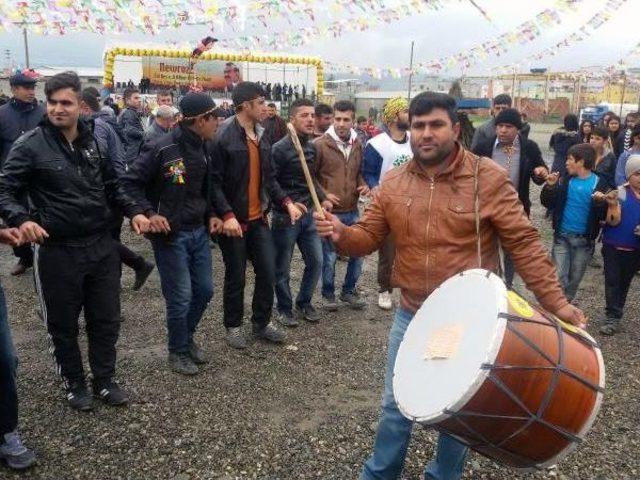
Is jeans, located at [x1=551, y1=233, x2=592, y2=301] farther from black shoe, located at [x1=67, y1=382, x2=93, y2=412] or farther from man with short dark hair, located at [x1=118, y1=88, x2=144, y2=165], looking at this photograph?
man with short dark hair, located at [x1=118, y1=88, x2=144, y2=165]

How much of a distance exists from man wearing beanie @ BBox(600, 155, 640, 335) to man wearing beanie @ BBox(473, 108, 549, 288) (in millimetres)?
650

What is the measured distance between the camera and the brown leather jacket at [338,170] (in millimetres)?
5273

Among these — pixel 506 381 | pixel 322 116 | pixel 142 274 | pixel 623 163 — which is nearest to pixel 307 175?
pixel 506 381

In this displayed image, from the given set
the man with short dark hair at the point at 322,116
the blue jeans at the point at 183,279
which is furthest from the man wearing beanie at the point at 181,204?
the man with short dark hair at the point at 322,116

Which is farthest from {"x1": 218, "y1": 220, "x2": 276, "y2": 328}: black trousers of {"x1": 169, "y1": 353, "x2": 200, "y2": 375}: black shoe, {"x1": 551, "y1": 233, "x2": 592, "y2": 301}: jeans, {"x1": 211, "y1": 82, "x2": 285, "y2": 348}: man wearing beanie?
{"x1": 551, "y1": 233, "x2": 592, "y2": 301}: jeans

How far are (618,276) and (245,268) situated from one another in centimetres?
348

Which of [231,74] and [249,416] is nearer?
[249,416]

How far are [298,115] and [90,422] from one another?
304cm

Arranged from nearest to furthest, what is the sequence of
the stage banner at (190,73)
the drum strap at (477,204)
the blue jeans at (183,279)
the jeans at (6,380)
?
the drum strap at (477,204) → the jeans at (6,380) → the blue jeans at (183,279) → the stage banner at (190,73)

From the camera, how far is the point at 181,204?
3852 mm

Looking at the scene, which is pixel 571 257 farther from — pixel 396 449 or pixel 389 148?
pixel 396 449

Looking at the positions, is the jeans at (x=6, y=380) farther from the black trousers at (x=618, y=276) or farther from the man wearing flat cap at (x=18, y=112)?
the black trousers at (x=618, y=276)

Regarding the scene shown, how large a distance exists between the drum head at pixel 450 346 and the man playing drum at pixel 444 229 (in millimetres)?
205

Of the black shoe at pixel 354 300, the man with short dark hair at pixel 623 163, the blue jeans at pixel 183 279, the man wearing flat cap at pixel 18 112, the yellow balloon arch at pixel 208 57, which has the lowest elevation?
the black shoe at pixel 354 300
